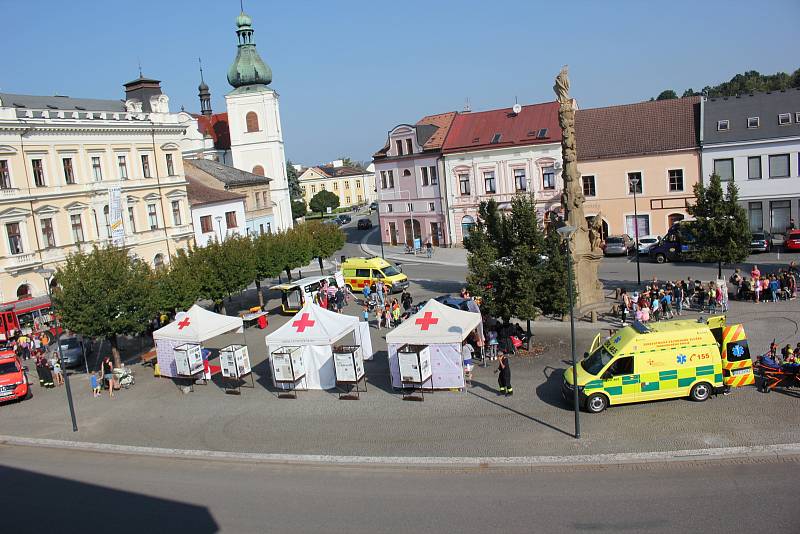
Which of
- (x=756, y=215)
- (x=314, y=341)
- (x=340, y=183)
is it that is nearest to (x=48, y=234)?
(x=314, y=341)

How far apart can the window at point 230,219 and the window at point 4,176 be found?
59.7 feet

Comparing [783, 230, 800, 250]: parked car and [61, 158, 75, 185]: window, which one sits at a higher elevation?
[61, 158, 75, 185]: window

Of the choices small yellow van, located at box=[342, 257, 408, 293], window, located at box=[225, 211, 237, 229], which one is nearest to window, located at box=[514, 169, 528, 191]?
small yellow van, located at box=[342, 257, 408, 293]

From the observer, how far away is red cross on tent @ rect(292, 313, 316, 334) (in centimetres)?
2103

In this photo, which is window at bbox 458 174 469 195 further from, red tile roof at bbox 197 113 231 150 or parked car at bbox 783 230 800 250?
red tile roof at bbox 197 113 231 150

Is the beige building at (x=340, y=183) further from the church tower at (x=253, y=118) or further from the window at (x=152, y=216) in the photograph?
the window at (x=152, y=216)

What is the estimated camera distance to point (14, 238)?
3703 centimetres

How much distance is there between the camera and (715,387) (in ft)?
55.4

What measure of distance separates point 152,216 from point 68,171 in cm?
667

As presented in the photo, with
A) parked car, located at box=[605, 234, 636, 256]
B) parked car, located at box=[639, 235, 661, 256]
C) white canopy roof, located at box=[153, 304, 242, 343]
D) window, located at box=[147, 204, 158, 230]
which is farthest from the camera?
window, located at box=[147, 204, 158, 230]

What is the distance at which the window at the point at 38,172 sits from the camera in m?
38.1

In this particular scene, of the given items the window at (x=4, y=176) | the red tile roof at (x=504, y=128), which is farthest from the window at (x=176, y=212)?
the red tile roof at (x=504, y=128)

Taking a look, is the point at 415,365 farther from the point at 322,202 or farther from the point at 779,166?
the point at 322,202

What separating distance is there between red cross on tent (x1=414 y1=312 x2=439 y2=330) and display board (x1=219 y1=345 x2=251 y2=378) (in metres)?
6.02
